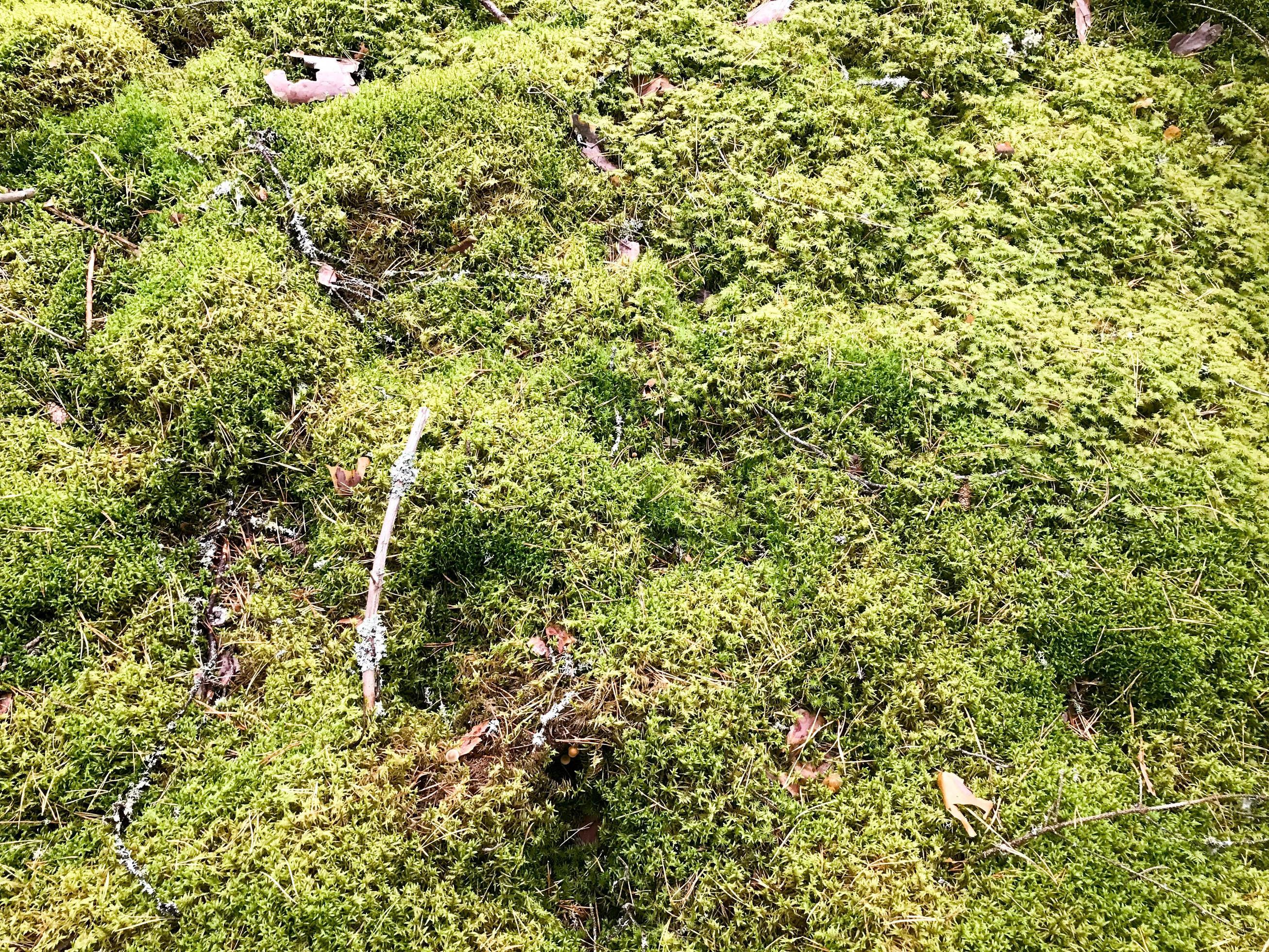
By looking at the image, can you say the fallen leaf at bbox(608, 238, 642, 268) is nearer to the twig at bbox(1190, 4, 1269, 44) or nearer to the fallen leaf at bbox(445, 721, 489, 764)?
the fallen leaf at bbox(445, 721, 489, 764)

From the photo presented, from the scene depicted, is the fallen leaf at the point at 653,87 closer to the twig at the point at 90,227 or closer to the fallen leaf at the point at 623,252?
the fallen leaf at the point at 623,252

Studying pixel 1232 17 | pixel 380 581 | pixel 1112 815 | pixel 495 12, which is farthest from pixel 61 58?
pixel 1232 17

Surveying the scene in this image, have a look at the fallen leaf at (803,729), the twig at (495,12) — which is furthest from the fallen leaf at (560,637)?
the twig at (495,12)

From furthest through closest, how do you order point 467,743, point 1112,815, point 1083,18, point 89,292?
Result: 1. point 1083,18
2. point 89,292
3. point 467,743
4. point 1112,815

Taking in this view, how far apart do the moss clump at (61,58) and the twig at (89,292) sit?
826 mm

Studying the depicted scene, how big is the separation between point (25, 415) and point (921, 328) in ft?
13.0

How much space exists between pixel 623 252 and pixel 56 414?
2612 millimetres

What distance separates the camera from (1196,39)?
12.5 ft

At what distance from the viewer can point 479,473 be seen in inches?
121

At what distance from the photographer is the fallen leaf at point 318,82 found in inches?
146

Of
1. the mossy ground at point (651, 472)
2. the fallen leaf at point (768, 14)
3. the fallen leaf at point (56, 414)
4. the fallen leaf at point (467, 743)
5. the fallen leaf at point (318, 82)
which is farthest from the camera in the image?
the fallen leaf at point (768, 14)

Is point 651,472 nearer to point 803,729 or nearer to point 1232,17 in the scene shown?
point 803,729

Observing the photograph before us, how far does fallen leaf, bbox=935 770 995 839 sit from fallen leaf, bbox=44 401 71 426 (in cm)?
386

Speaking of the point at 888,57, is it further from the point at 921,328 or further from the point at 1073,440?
the point at 1073,440
